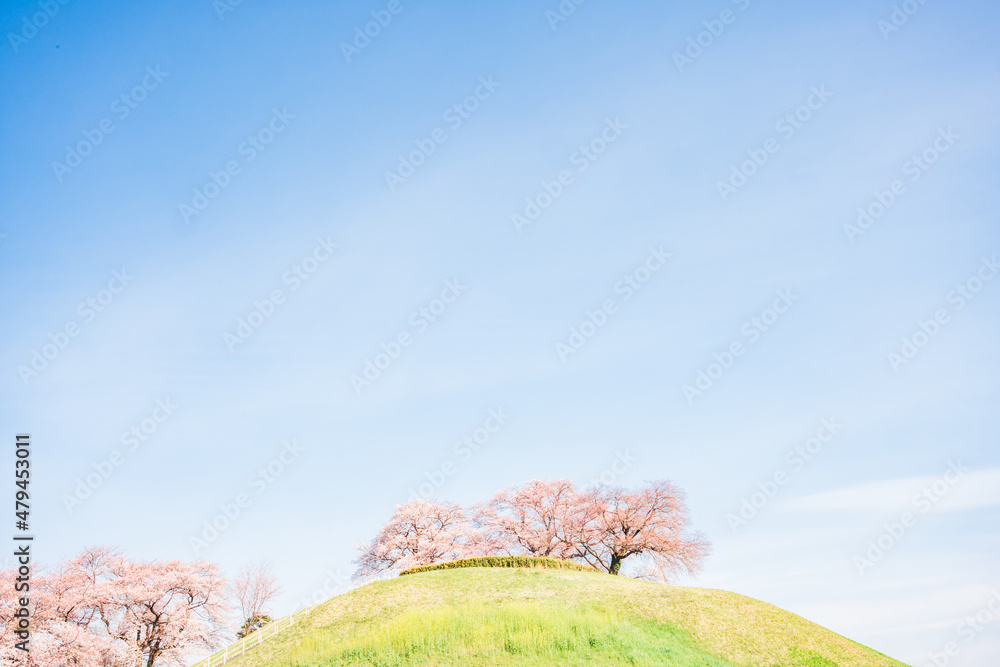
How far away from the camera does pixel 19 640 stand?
42.0m

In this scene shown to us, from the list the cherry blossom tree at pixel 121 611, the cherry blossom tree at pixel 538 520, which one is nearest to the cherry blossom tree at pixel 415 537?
the cherry blossom tree at pixel 538 520

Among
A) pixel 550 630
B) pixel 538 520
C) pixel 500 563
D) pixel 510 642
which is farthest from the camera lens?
pixel 538 520

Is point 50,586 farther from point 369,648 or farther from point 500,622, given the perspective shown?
Result: point 500,622

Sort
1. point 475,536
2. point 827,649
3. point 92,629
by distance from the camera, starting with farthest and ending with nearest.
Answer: point 475,536 < point 92,629 < point 827,649

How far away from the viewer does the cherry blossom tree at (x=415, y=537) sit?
6488 cm

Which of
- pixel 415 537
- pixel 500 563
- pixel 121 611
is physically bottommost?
pixel 121 611

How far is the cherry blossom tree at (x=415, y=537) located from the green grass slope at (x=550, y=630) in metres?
25.6

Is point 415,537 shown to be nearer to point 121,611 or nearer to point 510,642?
point 121,611

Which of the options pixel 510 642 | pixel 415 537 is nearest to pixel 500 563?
pixel 510 642

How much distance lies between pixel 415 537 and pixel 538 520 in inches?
465

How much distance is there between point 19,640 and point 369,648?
26.0m

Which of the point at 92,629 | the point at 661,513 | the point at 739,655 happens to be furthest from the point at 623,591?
the point at 92,629

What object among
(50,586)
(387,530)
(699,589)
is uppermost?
(387,530)

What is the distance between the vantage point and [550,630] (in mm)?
31047
